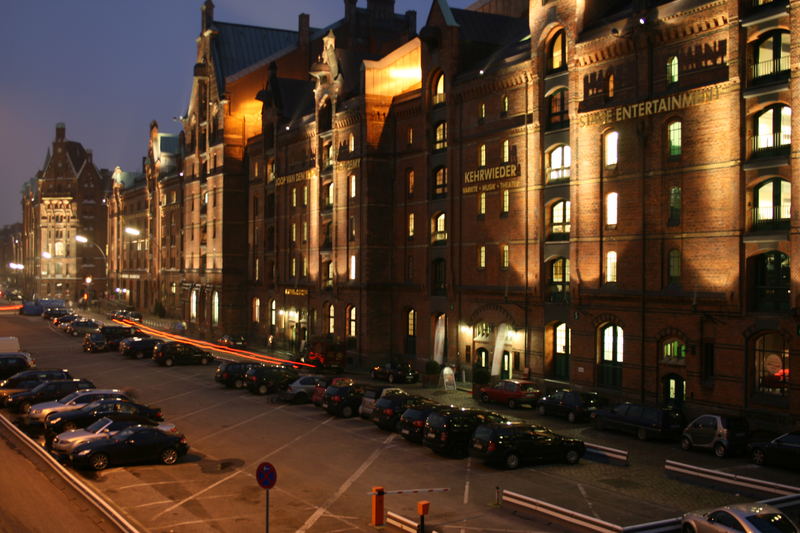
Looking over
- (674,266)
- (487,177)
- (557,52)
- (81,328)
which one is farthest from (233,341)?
(674,266)

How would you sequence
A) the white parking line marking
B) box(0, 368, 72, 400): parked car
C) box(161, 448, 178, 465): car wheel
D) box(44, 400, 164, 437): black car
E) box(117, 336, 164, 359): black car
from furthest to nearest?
box(117, 336, 164, 359): black car, box(0, 368, 72, 400): parked car, box(44, 400, 164, 437): black car, box(161, 448, 178, 465): car wheel, the white parking line marking

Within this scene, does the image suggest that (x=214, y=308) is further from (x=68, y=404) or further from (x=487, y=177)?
(x=68, y=404)

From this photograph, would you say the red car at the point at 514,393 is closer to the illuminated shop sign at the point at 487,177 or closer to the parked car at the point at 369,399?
the parked car at the point at 369,399

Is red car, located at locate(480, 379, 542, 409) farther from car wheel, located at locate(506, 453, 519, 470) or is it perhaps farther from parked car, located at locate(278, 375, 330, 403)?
car wheel, located at locate(506, 453, 519, 470)

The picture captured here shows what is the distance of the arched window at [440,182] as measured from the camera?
53438 mm

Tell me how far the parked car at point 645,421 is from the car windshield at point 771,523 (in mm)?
14263

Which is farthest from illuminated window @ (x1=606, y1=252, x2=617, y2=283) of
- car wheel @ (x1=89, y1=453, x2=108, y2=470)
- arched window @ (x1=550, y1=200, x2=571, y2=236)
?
car wheel @ (x1=89, y1=453, x2=108, y2=470)

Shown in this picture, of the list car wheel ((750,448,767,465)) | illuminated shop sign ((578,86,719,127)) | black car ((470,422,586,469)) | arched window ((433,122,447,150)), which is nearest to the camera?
black car ((470,422,586,469))

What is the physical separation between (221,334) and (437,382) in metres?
37.7

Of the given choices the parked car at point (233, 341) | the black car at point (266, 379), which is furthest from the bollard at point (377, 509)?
the parked car at point (233, 341)

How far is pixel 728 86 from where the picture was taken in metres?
34.6

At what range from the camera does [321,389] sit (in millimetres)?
39875

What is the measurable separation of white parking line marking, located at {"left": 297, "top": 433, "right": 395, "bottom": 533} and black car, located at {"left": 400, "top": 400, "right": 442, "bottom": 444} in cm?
98

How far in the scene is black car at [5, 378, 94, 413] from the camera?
37.8 metres
